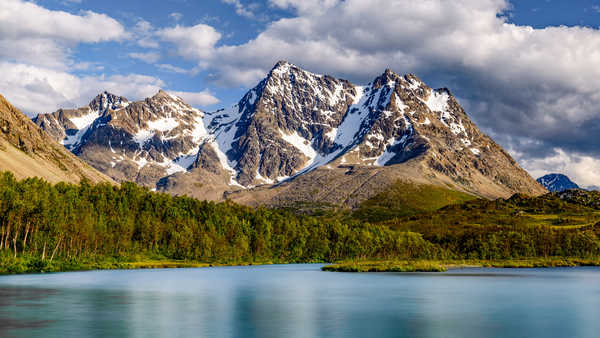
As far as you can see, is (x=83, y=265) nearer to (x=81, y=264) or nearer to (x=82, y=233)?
(x=81, y=264)

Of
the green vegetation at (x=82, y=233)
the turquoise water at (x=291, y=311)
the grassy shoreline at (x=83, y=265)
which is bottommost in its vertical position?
the turquoise water at (x=291, y=311)

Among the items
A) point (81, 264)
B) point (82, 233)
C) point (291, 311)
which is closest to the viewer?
point (291, 311)

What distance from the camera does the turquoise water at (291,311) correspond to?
1845 inches

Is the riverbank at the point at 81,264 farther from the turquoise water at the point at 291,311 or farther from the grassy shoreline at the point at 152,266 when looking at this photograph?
the turquoise water at the point at 291,311

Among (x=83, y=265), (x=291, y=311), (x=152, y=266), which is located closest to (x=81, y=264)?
(x=83, y=265)

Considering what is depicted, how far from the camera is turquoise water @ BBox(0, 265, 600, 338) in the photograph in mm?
46875

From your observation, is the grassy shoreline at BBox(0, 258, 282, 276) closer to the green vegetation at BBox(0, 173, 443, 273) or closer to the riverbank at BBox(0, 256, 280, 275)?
the riverbank at BBox(0, 256, 280, 275)

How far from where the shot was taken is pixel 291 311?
60688 millimetres

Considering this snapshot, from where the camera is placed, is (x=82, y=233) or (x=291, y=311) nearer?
(x=291, y=311)

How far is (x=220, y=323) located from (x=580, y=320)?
36242 mm

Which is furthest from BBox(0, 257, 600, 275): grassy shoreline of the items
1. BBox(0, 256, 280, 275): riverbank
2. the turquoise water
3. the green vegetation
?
the turquoise water

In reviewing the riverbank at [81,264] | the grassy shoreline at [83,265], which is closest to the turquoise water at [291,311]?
the grassy shoreline at [83,265]

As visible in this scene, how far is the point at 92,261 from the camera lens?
150 metres

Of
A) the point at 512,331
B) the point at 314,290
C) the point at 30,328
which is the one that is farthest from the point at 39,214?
the point at 512,331
